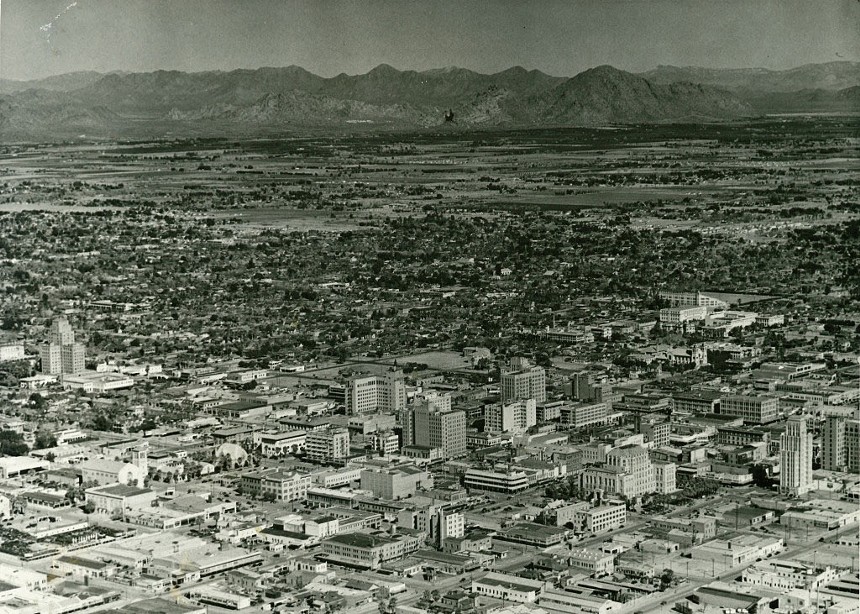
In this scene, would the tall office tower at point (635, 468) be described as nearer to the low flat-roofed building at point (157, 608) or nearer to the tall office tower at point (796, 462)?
the tall office tower at point (796, 462)

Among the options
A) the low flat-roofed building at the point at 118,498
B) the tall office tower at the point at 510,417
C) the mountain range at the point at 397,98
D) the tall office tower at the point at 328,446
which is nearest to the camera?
the low flat-roofed building at the point at 118,498

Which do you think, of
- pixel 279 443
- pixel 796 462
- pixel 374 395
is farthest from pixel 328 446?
pixel 796 462

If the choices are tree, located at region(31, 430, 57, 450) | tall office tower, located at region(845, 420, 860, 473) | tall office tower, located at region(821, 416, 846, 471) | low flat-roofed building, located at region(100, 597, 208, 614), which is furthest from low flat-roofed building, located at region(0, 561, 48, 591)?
tall office tower, located at region(845, 420, 860, 473)

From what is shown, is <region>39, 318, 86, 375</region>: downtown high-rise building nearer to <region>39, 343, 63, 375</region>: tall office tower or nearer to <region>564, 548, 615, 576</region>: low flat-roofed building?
<region>39, 343, 63, 375</region>: tall office tower

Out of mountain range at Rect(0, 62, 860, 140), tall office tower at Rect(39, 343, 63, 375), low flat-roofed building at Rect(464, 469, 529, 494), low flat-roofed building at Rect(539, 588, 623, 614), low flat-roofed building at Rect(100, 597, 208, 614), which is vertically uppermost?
mountain range at Rect(0, 62, 860, 140)

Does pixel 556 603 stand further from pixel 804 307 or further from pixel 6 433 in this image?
pixel 804 307

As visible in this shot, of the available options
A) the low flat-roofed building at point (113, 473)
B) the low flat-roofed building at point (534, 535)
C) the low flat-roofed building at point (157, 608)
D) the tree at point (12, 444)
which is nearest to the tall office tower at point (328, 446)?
the low flat-roofed building at point (113, 473)

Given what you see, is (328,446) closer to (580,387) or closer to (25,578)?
(580,387)
